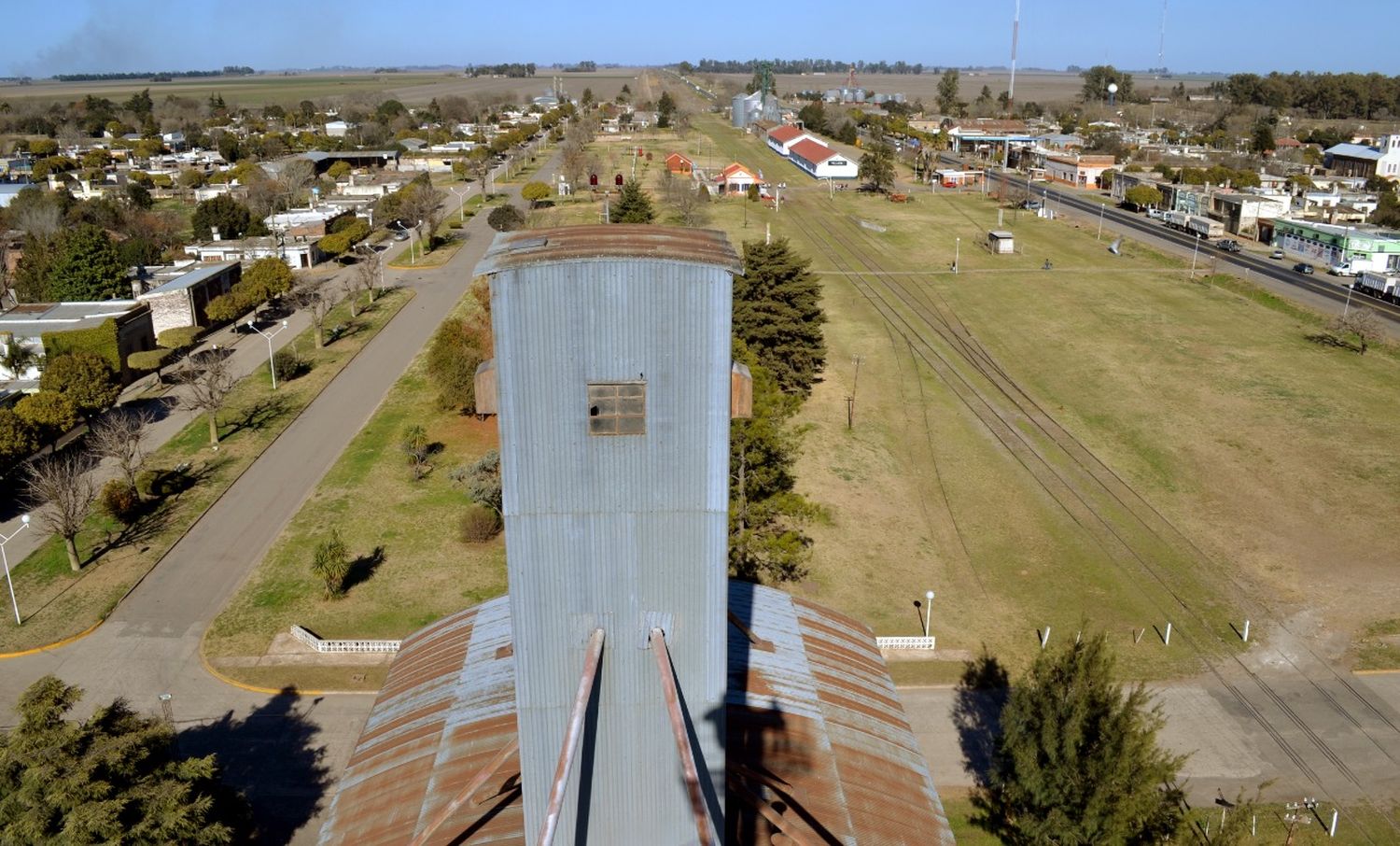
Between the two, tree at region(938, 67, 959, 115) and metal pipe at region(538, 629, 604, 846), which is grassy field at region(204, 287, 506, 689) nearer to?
metal pipe at region(538, 629, 604, 846)

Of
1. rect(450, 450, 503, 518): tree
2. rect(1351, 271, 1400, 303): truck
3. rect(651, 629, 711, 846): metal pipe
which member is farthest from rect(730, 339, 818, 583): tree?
rect(1351, 271, 1400, 303): truck

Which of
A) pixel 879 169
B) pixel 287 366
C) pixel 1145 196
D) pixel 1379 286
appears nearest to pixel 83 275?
pixel 287 366

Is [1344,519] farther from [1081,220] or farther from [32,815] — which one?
[1081,220]

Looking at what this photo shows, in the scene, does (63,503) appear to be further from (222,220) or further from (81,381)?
(222,220)

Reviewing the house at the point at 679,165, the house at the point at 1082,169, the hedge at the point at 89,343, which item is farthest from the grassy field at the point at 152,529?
the house at the point at 1082,169

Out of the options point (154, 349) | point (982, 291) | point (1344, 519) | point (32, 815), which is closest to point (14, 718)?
point (32, 815)

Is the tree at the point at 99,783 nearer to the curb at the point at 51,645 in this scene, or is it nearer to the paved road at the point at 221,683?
the paved road at the point at 221,683
